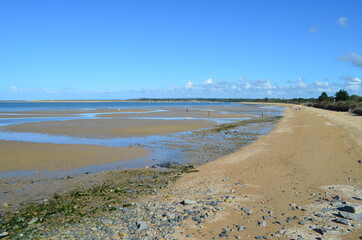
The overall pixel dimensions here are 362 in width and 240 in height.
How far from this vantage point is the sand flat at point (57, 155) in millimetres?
13164

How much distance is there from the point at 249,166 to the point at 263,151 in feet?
12.7

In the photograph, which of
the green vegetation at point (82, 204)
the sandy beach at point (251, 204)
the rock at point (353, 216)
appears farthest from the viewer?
the green vegetation at point (82, 204)

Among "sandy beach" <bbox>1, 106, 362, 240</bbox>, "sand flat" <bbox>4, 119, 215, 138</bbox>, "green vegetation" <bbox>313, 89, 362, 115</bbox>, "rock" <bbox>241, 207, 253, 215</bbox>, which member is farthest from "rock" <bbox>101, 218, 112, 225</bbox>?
"green vegetation" <bbox>313, 89, 362, 115</bbox>

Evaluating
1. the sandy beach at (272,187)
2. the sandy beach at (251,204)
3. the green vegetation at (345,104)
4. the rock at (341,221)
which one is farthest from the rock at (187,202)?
the green vegetation at (345,104)

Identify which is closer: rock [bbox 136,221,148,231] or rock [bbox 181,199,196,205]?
rock [bbox 136,221,148,231]

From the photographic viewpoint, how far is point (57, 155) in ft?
50.0

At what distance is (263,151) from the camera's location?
612 inches

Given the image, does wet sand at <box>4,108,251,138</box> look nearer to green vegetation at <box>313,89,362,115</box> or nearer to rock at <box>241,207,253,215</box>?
rock at <box>241,207,253,215</box>

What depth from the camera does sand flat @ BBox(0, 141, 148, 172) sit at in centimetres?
1316

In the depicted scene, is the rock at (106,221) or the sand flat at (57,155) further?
the sand flat at (57,155)

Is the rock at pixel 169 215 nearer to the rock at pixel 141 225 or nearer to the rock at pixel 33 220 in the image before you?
the rock at pixel 141 225

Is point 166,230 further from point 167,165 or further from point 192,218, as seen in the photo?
point 167,165

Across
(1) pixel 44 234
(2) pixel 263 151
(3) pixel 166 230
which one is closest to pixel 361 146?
(2) pixel 263 151

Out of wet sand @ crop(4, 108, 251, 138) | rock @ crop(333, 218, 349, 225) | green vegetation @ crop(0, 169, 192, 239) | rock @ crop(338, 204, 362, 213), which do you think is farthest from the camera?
wet sand @ crop(4, 108, 251, 138)
